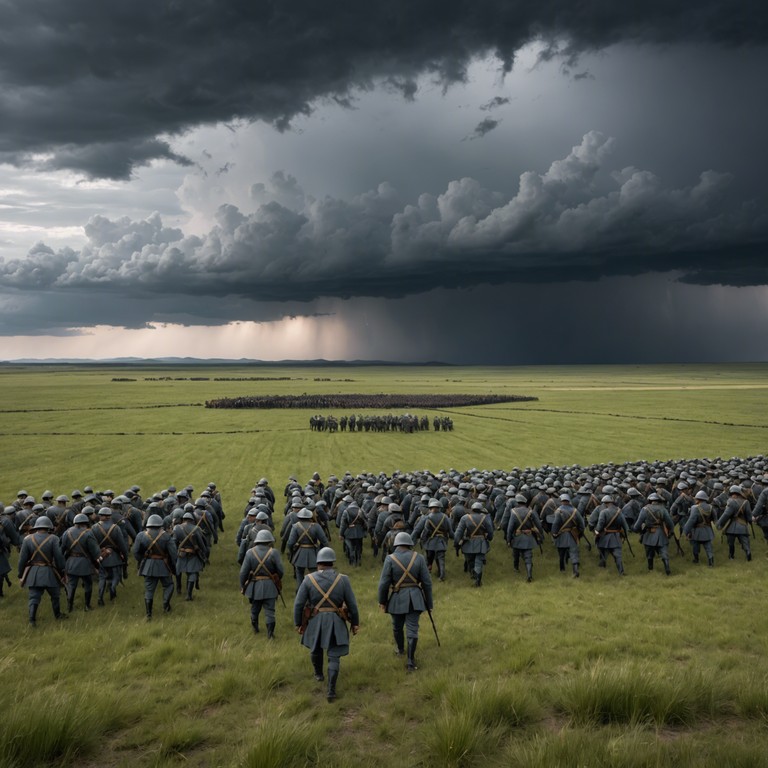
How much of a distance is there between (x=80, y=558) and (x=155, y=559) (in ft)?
6.92

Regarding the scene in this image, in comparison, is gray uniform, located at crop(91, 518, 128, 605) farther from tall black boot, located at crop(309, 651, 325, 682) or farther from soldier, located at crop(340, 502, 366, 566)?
tall black boot, located at crop(309, 651, 325, 682)

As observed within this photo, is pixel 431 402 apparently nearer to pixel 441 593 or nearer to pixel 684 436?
pixel 684 436

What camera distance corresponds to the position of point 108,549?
1419 cm

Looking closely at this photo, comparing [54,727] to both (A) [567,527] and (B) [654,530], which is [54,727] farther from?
(B) [654,530]

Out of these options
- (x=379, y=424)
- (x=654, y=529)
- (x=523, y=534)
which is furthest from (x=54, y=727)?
(x=379, y=424)

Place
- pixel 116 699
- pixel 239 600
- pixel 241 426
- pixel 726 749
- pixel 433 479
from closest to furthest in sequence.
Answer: pixel 726 749
pixel 116 699
pixel 239 600
pixel 433 479
pixel 241 426

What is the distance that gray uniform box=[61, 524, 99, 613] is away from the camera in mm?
13750

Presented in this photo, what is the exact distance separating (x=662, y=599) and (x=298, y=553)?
8.64 meters

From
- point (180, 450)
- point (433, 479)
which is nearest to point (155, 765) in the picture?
point (433, 479)

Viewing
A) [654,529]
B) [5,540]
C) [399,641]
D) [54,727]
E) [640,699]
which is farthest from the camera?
[654,529]

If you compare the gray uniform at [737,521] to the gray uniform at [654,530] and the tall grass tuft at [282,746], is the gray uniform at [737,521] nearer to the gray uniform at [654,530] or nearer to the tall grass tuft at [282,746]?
the gray uniform at [654,530]

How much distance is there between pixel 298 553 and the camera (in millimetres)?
14523

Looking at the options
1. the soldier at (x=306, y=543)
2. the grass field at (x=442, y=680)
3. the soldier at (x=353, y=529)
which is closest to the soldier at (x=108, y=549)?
the grass field at (x=442, y=680)

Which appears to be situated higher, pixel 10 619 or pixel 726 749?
pixel 726 749
